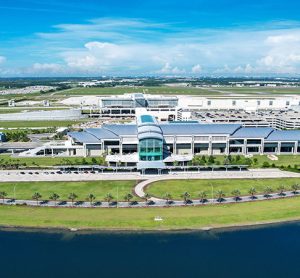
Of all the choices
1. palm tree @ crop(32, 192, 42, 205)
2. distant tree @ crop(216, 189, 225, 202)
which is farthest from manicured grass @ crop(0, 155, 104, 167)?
distant tree @ crop(216, 189, 225, 202)

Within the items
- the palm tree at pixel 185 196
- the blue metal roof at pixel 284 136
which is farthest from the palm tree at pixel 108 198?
the blue metal roof at pixel 284 136

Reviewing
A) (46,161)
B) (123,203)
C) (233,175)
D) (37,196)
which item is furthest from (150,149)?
(37,196)

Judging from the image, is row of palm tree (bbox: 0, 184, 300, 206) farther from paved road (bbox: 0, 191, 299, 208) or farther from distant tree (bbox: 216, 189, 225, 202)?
paved road (bbox: 0, 191, 299, 208)

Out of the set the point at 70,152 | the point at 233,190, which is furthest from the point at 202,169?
the point at 70,152

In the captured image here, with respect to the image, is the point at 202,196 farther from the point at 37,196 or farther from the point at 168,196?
the point at 37,196

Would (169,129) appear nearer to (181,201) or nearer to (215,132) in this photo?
(215,132)
